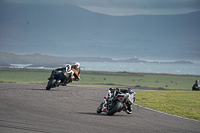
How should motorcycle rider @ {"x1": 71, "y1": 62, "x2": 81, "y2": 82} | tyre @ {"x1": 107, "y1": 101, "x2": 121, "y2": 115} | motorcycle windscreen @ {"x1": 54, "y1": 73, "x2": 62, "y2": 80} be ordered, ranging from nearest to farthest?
tyre @ {"x1": 107, "y1": 101, "x2": 121, "y2": 115} < motorcycle windscreen @ {"x1": 54, "y1": 73, "x2": 62, "y2": 80} < motorcycle rider @ {"x1": 71, "y1": 62, "x2": 81, "y2": 82}

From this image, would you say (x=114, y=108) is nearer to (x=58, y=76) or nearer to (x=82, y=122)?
(x=82, y=122)

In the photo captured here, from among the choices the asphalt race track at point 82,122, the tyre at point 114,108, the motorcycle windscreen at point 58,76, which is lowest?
the asphalt race track at point 82,122

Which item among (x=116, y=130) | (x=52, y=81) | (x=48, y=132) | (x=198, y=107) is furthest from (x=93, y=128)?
(x=52, y=81)

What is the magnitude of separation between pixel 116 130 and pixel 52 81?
19533 mm

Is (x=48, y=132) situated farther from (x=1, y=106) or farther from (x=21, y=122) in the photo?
(x=1, y=106)

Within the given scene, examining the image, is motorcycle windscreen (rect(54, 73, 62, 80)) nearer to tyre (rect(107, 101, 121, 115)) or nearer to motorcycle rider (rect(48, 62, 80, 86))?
motorcycle rider (rect(48, 62, 80, 86))

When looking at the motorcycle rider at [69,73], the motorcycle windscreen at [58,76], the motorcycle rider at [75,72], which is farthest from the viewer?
→ the motorcycle rider at [75,72]

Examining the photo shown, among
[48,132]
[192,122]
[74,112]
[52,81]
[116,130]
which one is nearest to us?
[48,132]

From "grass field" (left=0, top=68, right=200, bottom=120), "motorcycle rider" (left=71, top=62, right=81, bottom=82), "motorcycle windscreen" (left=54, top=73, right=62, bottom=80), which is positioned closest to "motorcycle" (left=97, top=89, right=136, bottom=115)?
"grass field" (left=0, top=68, right=200, bottom=120)

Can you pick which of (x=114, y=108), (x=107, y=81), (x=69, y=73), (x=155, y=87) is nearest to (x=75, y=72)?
(x=69, y=73)

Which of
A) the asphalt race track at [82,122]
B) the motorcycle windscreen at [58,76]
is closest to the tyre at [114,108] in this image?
the asphalt race track at [82,122]

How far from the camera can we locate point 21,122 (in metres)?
14.6

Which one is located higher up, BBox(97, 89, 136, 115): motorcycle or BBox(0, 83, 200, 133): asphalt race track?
BBox(97, 89, 136, 115): motorcycle

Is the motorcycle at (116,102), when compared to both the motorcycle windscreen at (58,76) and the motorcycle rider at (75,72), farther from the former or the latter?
the motorcycle rider at (75,72)
